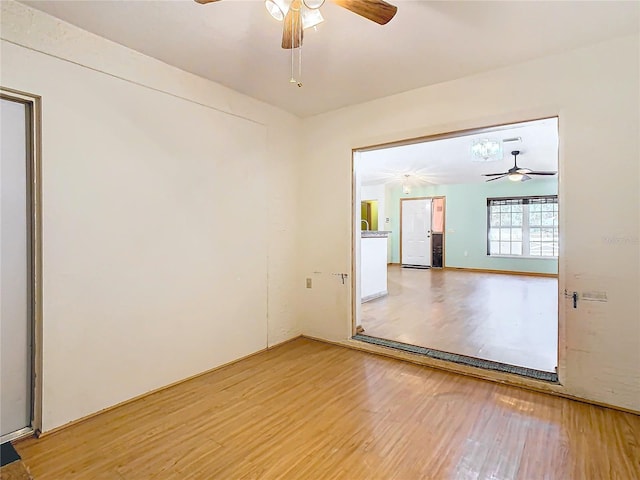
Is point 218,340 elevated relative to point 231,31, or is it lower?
A: lower

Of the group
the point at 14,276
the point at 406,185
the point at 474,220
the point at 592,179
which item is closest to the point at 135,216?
the point at 14,276

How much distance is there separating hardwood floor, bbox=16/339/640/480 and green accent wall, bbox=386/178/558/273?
266 inches

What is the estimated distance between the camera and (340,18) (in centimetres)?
195

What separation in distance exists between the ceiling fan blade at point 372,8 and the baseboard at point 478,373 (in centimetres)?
256

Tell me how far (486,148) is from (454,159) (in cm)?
141

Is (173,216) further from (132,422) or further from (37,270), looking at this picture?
(132,422)

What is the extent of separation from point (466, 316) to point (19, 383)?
14.3 ft

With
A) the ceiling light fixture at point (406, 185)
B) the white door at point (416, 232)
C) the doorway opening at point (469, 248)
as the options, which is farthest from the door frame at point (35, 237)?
the white door at point (416, 232)

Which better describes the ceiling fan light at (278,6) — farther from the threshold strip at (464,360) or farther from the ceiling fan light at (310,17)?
the threshold strip at (464,360)

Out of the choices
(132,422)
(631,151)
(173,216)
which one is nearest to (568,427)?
(631,151)

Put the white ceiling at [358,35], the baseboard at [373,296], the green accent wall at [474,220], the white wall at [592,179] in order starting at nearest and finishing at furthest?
1. the white ceiling at [358,35]
2. the white wall at [592,179]
3. the baseboard at [373,296]
4. the green accent wall at [474,220]

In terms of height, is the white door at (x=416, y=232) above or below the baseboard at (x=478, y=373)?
above

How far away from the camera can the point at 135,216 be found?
7.64 ft

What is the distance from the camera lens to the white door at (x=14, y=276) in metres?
1.88
